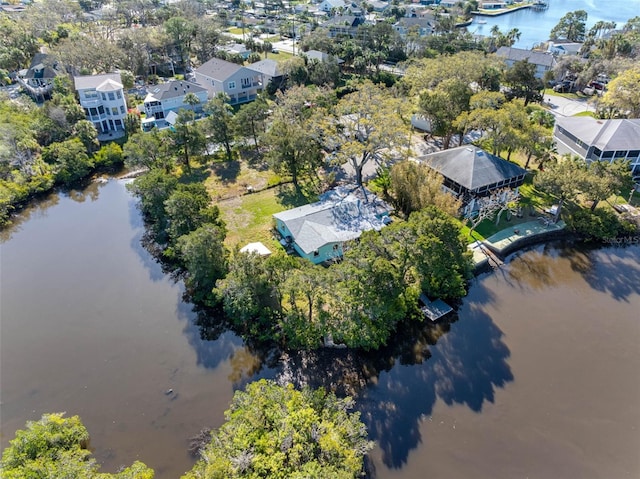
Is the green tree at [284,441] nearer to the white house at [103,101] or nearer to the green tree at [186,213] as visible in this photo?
the green tree at [186,213]

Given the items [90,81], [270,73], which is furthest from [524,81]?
[90,81]

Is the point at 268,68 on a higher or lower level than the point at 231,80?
higher

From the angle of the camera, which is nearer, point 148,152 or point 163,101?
point 148,152

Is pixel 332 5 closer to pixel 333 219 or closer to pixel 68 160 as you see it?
pixel 68 160

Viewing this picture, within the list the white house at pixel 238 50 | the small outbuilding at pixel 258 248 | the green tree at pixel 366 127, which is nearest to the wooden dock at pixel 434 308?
the small outbuilding at pixel 258 248

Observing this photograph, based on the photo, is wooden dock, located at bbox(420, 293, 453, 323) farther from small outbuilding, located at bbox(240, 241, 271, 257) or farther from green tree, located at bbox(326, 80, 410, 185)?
green tree, located at bbox(326, 80, 410, 185)
